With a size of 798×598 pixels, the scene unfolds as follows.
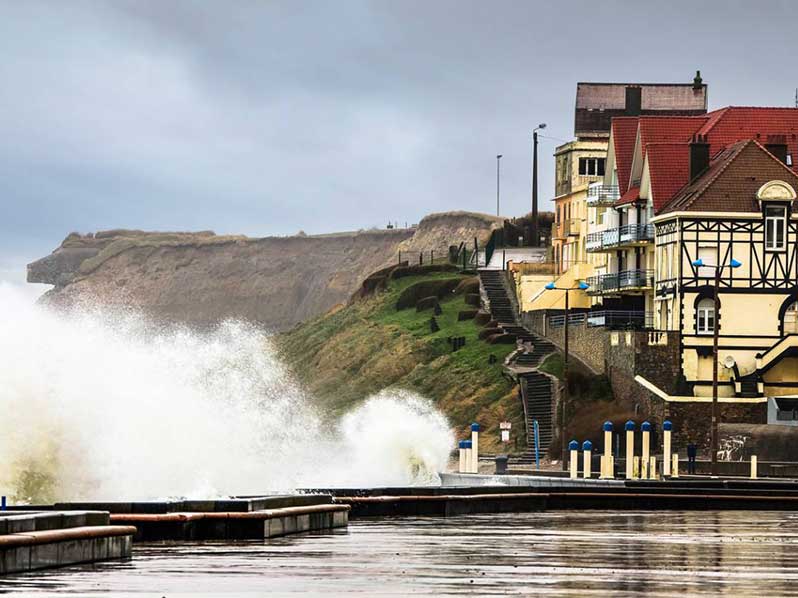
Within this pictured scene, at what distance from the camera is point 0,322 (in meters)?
45.8

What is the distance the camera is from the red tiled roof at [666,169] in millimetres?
87750

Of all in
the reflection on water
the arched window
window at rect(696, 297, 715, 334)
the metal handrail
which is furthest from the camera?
the metal handrail

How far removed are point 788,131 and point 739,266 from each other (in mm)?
11369

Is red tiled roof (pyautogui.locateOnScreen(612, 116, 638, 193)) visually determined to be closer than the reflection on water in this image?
No

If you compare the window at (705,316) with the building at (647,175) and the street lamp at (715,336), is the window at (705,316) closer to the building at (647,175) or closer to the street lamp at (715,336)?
the street lamp at (715,336)

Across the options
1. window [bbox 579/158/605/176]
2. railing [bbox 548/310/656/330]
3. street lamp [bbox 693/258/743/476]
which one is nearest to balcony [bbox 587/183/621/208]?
railing [bbox 548/310/656/330]

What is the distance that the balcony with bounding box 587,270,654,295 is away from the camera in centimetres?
8925

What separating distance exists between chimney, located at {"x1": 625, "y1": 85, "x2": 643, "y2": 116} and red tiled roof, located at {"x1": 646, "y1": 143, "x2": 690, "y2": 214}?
32.0 meters

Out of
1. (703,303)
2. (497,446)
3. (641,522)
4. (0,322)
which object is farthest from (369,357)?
(641,522)

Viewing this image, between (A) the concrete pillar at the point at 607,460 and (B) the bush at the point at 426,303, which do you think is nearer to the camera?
(A) the concrete pillar at the point at 607,460

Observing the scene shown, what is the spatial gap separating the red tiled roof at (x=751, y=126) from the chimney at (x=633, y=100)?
89.5 ft

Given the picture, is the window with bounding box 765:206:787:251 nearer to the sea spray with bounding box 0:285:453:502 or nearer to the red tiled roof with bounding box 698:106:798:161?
the red tiled roof with bounding box 698:106:798:161

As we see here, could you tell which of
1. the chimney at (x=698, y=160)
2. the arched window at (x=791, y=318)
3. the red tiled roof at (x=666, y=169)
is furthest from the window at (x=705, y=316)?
the chimney at (x=698, y=160)

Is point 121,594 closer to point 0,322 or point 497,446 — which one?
point 0,322
